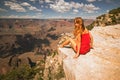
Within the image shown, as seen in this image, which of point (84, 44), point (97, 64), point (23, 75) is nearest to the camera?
point (97, 64)

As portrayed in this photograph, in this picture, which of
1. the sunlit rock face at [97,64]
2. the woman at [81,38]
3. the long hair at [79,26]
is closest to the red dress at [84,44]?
the woman at [81,38]

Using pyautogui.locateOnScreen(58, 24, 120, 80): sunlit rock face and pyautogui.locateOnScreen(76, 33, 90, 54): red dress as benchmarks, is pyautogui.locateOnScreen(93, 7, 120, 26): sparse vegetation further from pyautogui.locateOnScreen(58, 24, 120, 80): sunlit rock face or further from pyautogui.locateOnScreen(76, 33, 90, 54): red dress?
pyautogui.locateOnScreen(76, 33, 90, 54): red dress

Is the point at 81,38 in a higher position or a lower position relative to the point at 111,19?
higher

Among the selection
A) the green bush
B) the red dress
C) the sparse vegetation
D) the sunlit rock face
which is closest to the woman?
the red dress

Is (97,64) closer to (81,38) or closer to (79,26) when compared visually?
(81,38)

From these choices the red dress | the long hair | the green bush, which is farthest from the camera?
the green bush

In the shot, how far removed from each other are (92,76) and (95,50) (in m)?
2.53

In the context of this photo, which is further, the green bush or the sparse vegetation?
the green bush

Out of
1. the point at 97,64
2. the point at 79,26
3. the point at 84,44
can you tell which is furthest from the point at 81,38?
the point at 97,64

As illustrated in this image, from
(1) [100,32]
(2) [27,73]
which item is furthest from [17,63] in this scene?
(1) [100,32]

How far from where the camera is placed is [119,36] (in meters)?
13.4

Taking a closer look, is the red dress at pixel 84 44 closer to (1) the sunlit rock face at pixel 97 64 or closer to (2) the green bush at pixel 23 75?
(1) the sunlit rock face at pixel 97 64

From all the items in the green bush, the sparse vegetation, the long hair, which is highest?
the long hair

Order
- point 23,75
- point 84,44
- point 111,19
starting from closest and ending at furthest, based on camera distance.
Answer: point 84,44 → point 111,19 → point 23,75
